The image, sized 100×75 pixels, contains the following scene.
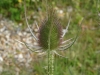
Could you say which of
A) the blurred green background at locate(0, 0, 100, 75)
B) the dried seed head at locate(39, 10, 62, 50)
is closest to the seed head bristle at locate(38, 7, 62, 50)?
the dried seed head at locate(39, 10, 62, 50)

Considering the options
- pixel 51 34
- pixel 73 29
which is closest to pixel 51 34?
pixel 51 34

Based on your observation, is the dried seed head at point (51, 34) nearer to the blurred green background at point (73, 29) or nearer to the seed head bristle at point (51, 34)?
the seed head bristle at point (51, 34)

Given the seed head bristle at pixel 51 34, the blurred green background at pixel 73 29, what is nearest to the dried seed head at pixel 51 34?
the seed head bristle at pixel 51 34

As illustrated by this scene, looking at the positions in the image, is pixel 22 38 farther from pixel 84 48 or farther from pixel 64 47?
pixel 64 47

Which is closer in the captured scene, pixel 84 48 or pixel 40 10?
pixel 84 48

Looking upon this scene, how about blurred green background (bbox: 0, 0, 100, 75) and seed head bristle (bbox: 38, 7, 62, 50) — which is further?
blurred green background (bbox: 0, 0, 100, 75)

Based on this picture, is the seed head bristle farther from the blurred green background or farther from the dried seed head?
the blurred green background

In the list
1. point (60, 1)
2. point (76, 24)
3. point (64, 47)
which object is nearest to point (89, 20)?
point (76, 24)

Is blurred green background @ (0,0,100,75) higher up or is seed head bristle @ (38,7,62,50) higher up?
seed head bristle @ (38,7,62,50)
